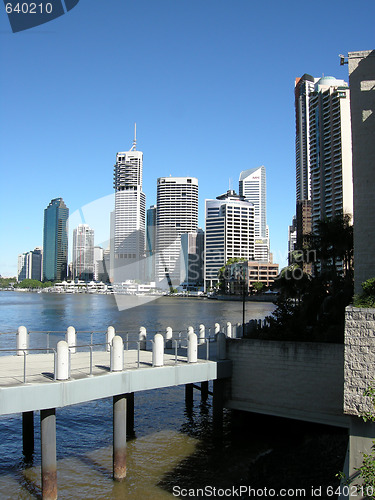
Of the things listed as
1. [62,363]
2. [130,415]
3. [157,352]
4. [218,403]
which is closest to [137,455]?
[130,415]

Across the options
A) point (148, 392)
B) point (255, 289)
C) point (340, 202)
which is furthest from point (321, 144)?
point (148, 392)

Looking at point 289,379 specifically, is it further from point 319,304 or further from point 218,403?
point 319,304

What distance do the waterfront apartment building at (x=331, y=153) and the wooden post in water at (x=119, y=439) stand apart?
482 ft

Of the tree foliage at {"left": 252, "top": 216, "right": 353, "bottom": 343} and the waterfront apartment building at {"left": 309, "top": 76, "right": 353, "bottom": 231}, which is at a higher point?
the waterfront apartment building at {"left": 309, "top": 76, "right": 353, "bottom": 231}

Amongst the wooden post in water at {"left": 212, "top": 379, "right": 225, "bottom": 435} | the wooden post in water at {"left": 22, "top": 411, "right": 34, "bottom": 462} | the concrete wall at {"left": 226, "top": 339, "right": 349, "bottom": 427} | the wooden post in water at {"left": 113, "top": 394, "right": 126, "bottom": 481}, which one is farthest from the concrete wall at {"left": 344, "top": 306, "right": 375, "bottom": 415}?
the wooden post in water at {"left": 22, "top": 411, "right": 34, "bottom": 462}

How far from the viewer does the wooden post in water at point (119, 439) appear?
1681 cm

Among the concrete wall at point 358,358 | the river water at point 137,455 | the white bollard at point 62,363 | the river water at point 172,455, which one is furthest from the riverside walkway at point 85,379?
the concrete wall at point 358,358

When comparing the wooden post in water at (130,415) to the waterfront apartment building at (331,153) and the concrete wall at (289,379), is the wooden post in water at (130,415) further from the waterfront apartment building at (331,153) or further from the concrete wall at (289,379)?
the waterfront apartment building at (331,153)

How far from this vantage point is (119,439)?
1673cm

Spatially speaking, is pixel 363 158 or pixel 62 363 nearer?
pixel 62 363

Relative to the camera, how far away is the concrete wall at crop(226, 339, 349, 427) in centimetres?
1908

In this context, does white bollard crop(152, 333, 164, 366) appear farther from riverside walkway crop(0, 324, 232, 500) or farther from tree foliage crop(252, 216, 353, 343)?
tree foliage crop(252, 216, 353, 343)

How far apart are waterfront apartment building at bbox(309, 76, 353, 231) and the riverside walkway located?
143372 mm

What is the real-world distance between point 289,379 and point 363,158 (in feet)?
32.3
